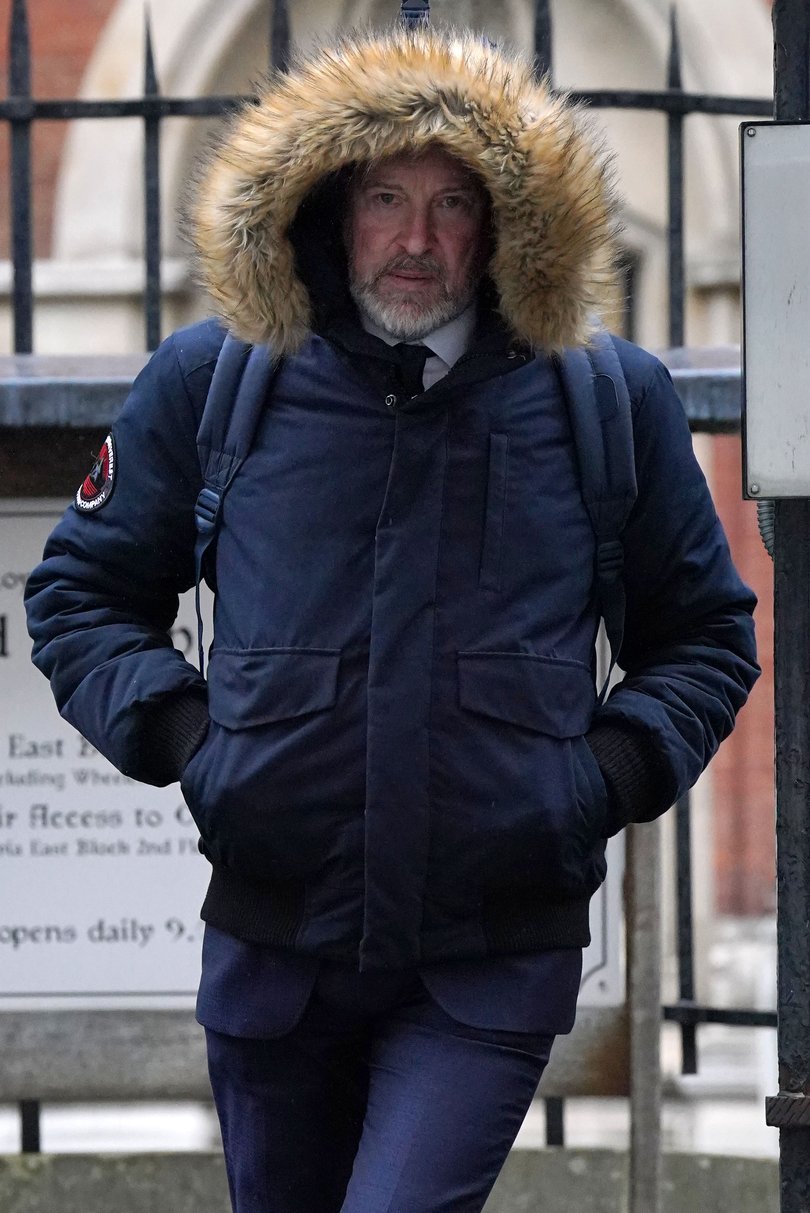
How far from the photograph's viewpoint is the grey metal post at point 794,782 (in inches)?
94.8

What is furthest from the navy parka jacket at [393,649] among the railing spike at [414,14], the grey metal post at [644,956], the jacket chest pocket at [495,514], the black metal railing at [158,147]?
the black metal railing at [158,147]

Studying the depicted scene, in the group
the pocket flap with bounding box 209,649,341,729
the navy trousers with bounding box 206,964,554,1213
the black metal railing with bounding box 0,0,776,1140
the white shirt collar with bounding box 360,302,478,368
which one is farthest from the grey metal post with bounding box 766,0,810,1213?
the black metal railing with bounding box 0,0,776,1140

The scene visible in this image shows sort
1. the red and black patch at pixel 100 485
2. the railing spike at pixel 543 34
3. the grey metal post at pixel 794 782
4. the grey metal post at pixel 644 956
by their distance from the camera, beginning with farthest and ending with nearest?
the railing spike at pixel 543 34 → the grey metal post at pixel 644 956 → the red and black patch at pixel 100 485 → the grey metal post at pixel 794 782

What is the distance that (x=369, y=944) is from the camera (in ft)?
7.55

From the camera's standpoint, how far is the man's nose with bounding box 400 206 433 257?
242 cm

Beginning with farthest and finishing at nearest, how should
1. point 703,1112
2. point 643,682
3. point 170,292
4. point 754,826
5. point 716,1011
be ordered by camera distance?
point 754,826, point 170,292, point 703,1112, point 716,1011, point 643,682

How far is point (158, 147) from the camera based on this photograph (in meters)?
4.00

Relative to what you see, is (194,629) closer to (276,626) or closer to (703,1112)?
(276,626)

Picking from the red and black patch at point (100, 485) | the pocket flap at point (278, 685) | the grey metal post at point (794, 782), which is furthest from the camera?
the red and black patch at point (100, 485)

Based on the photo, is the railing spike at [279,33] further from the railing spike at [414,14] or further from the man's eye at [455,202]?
the man's eye at [455,202]

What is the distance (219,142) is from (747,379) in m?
0.73

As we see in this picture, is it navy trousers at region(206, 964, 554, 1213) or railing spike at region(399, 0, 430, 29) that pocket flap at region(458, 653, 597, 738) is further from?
railing spike at region(399, 0, 430, 29)

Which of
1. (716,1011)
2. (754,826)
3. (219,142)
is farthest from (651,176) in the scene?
(219,142)

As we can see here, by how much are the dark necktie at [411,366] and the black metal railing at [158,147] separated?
1544mm
